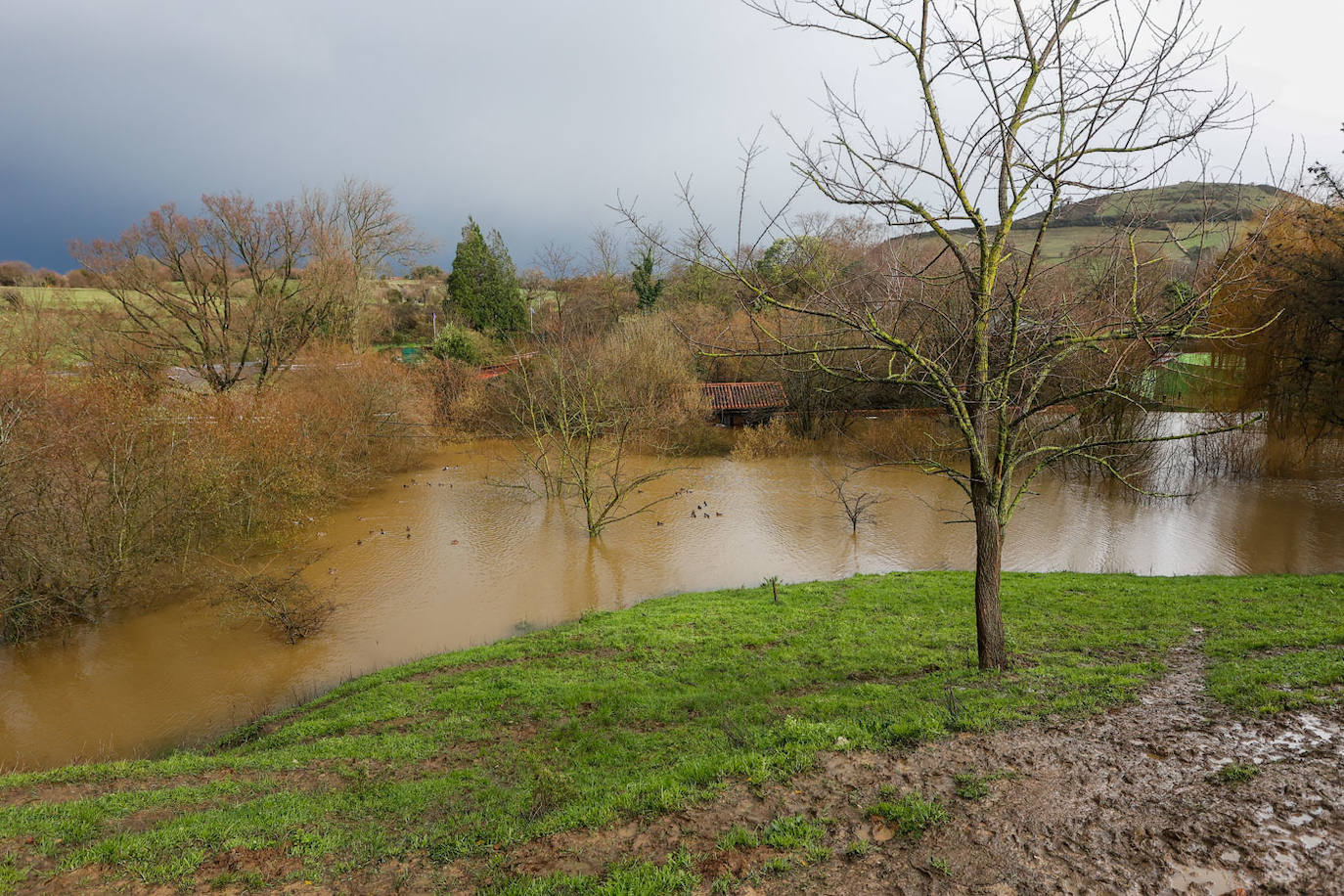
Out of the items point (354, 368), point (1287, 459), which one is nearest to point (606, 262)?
point (354, 368)

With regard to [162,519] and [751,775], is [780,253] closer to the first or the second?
[751,775]

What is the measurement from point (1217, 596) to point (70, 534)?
65.2 feet

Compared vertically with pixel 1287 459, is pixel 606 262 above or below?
above

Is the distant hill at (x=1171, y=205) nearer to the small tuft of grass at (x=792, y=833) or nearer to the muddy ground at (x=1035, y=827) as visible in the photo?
the muddy ground at (x=1035, y=827)

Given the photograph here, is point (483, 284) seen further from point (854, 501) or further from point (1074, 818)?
point (1074, 818)

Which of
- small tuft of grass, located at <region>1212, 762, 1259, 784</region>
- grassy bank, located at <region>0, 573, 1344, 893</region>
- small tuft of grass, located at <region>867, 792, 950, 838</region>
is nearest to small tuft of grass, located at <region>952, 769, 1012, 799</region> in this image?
small tuft of grass, located at <region>867, 792, 950, 838</region>

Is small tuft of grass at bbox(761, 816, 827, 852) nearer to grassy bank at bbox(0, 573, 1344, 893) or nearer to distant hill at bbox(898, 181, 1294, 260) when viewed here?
grassy bank at bbox(0, 573, 1344, 893)

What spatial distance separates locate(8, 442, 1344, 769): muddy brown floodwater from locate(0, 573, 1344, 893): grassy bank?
7.28 ft

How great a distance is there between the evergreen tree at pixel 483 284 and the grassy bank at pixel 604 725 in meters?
33.1

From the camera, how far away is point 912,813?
423 centimetres

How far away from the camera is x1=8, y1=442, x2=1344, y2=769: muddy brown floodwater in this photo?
385 inches

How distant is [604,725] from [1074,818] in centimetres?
474

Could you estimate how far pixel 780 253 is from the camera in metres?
9.67

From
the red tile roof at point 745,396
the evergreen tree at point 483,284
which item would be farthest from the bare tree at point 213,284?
the red tile roof at point 745,396
